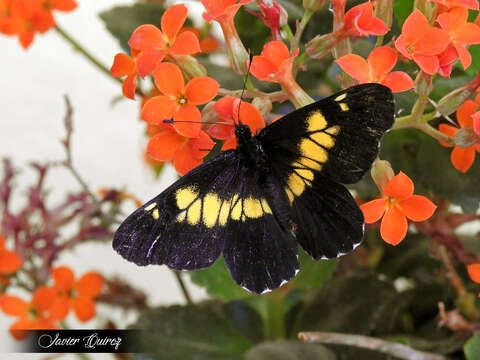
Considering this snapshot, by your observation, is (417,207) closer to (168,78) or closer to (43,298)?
(168,78)

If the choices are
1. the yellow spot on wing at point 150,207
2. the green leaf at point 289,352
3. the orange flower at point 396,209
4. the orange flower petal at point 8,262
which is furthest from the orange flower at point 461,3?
the orange flower petal at point 8,262

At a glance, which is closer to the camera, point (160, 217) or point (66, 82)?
point (160, 217)

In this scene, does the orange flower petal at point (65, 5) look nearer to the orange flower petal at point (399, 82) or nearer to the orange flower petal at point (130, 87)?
the orange flower petal at point (130, 87)

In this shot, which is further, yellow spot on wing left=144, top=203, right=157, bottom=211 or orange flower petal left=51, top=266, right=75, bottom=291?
orange flower petal left=51, top=266, right=75, bottom=291

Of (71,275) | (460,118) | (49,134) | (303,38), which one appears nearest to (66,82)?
(49,134)

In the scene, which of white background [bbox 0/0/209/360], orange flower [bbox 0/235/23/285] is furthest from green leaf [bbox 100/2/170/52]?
white background [bbox 0/0/209/360]

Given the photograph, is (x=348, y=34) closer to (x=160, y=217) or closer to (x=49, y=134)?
(x=160, y=217)
